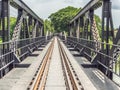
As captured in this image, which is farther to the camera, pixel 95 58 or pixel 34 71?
pixel 95 58

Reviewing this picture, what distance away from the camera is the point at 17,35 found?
58.7ft

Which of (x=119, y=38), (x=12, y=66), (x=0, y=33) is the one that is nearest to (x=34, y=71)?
(x=12, y=66)

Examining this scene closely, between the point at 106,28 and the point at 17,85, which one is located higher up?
the point at 106,28

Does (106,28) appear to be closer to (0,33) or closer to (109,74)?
(109,74)

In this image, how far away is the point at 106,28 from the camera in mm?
14852

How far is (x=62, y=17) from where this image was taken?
134m

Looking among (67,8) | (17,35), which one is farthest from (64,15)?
(17,35)

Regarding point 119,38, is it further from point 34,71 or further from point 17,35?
point 17,35

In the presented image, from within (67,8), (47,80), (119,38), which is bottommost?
(47,80)

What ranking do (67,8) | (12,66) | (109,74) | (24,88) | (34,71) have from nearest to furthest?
(24,88) < (109,74) < (34,71) < (12,66) < (67,8)

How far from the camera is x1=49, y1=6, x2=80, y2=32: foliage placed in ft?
414

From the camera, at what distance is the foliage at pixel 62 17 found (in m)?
126

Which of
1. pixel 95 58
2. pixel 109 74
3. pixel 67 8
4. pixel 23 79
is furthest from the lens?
pixel 67 8

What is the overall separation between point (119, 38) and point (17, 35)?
709 centimetres
